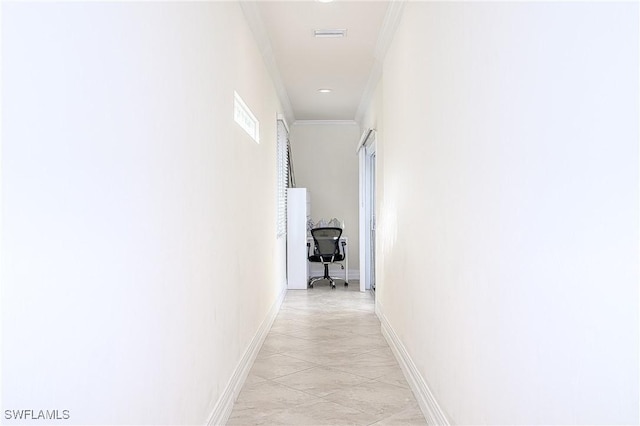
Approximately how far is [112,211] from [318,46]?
378 cm

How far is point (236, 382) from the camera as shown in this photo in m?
3.45

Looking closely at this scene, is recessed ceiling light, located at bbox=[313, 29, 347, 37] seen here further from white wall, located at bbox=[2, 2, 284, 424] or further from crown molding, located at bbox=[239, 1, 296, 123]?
white wall, located at bbox=[2, 2, 284, 424]

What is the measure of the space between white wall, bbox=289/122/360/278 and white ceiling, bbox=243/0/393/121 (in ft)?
5.52

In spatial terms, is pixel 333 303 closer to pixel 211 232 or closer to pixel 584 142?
pixel 211 232

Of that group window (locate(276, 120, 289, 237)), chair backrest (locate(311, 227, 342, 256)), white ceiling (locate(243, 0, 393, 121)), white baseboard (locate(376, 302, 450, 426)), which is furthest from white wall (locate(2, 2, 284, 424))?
chair backrest (locate(311, 227, 342, 256))

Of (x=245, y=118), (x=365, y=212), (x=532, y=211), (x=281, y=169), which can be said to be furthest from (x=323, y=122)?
(x=532, y=211)

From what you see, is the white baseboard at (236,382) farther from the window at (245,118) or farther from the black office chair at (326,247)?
the black office chair at (326,247)

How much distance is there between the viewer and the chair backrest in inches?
324

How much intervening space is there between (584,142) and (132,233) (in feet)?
4.17

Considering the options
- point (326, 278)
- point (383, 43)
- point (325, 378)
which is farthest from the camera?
point (326, 278)

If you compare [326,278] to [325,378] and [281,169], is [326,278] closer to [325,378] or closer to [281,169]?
[281,169]

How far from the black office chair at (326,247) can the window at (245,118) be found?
12.0 feet

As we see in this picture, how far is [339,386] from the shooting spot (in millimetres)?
3670

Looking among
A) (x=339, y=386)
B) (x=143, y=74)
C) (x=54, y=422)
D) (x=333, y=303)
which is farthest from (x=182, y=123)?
(x=333, y=303)
